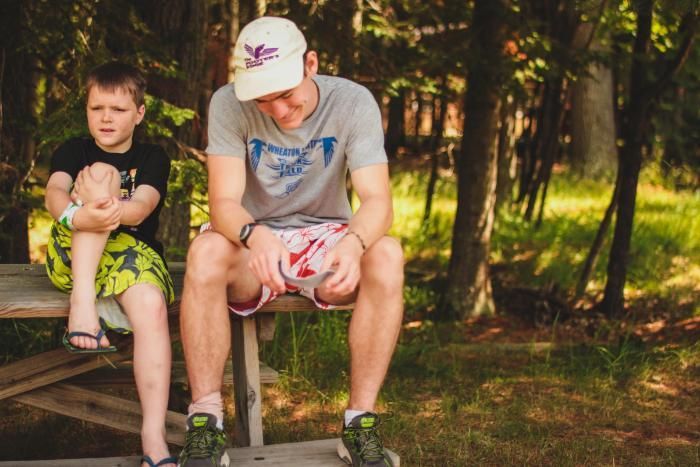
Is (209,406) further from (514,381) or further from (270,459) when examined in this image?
(514,381)

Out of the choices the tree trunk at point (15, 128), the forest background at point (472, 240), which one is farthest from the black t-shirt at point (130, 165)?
the tree trunk at point (15, 128)

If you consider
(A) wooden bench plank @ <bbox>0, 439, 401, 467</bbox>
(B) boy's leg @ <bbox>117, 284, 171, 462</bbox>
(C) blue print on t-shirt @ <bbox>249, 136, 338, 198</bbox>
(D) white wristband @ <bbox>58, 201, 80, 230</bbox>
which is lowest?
(A) wooden bench plank @ <bbox>0, 439, 401, 467</bbox>

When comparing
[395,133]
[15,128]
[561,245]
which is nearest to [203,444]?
[15,128]

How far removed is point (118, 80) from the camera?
128 inches

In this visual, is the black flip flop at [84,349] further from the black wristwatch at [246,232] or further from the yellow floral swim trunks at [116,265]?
the black wristwatch at [246,232]

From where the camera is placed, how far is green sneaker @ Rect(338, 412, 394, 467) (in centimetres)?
287

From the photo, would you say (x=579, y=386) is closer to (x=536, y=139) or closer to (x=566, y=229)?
(x=566, y=229)

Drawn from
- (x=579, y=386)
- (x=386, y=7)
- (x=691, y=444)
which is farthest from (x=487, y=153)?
(x=691, y=444)

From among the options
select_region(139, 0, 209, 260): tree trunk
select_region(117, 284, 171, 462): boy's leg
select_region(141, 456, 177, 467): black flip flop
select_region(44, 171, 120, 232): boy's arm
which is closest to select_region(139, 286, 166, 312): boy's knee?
select_region(117, 284, 171, 462): boy's leg

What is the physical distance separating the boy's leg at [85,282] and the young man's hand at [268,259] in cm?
53

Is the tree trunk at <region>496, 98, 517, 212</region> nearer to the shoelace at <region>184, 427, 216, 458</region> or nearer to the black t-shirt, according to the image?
the black t-shirt

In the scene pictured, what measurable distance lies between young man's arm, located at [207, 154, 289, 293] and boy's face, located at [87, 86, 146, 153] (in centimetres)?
34

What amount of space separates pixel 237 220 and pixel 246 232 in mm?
83

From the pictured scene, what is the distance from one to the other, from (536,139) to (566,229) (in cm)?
93
